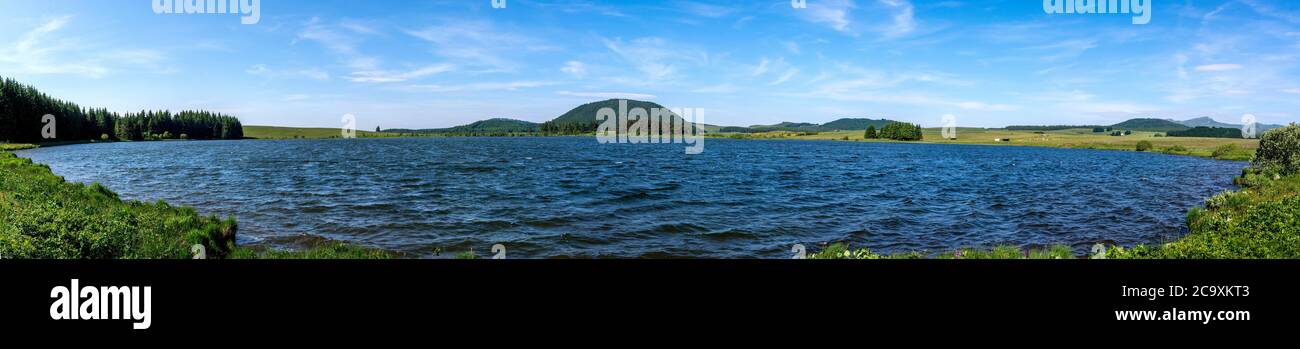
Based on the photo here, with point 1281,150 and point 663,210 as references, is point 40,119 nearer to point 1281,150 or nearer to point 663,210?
point 663,210

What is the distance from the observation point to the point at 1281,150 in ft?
160

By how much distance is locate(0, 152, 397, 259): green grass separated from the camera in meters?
14.2

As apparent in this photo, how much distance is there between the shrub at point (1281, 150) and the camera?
45.7 meters

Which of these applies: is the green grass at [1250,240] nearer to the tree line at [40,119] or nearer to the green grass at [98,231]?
the green grass at [98,231]

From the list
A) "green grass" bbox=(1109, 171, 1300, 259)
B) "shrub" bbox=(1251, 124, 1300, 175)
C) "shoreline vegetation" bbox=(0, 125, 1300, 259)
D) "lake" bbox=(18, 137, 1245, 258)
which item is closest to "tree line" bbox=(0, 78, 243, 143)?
"lake" bbox=(18, 137, 1245, 258)

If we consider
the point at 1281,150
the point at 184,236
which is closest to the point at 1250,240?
the point at 184,236

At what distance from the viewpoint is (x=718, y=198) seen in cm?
4325

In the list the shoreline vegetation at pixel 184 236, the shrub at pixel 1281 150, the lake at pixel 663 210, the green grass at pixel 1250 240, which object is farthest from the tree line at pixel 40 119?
the shrub at pixel 1281 150

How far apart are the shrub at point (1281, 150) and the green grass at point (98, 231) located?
61.6 m

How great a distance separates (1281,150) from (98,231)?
7227 cm
